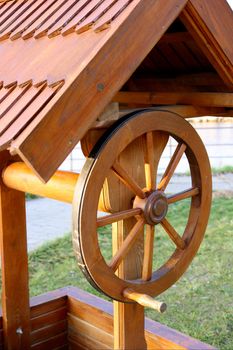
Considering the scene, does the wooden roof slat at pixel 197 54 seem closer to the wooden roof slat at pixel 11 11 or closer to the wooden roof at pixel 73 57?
the wooden roof at pixel 73 57


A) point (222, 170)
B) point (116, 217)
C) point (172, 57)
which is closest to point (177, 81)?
point (172, 57)

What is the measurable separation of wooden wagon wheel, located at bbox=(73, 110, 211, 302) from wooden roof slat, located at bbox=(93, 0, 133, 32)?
0.84 feet

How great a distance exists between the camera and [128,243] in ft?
4.55

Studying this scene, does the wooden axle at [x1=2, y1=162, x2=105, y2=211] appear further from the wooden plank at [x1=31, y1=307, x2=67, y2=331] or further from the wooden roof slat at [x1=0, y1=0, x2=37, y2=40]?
the wooden plank at [x1=31, y1=307, x2=67, y2=331]

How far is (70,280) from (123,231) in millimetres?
2489

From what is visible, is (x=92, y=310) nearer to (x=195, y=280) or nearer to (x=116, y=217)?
(x=116, y=217)

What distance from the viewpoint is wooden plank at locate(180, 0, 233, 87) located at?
1.32m

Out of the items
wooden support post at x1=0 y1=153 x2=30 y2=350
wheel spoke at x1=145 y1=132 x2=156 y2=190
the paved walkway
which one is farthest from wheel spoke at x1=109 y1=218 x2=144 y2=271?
the paved walkway

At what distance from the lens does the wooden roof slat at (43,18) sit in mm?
1368

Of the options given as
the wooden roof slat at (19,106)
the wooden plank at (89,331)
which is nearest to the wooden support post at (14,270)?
the wooden plank at (89,331)

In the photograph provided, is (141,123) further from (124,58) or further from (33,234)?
(33,234)

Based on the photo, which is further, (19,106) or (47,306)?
(47,306)

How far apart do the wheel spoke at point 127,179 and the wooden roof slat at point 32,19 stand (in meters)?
0.49

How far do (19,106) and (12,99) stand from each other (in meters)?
0.06
